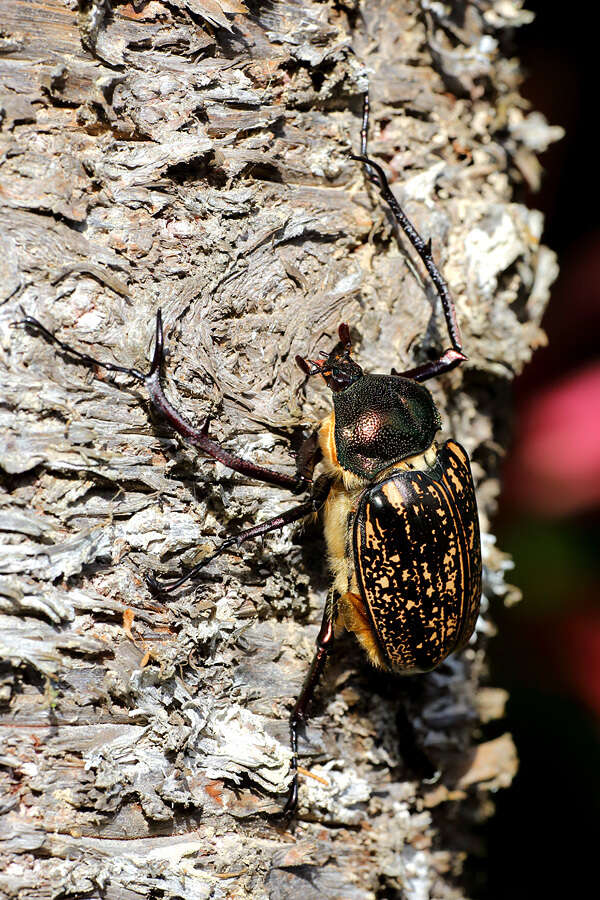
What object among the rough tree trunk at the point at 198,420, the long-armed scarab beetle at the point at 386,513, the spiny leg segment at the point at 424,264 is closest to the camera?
the rough tree trunk at the point at 198,420

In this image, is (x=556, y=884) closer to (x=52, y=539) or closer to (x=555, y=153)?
(x=52, y=539)

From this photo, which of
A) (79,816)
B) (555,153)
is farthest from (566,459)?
(79,816)

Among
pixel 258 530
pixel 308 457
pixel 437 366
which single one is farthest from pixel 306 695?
pixel 437 366

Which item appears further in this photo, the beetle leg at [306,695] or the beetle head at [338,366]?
the beetle head at [338,366]

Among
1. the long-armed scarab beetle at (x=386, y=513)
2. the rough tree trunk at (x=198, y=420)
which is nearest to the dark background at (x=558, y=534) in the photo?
the rough tree trunk at (x=198, y=420)

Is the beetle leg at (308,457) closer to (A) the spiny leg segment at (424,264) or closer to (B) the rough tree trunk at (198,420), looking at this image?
(B) the rough tree trunk at (198,420)

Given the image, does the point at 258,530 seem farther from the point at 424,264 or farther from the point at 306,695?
the point at 424,264
